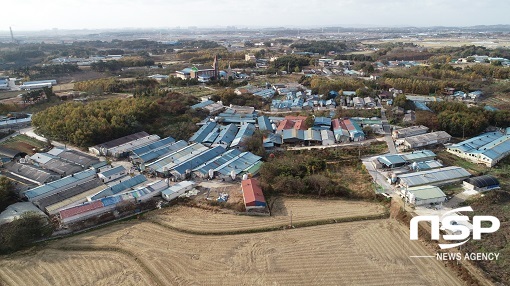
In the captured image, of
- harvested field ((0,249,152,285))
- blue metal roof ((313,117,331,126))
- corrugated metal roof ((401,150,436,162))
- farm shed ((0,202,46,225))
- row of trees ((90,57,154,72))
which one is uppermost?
row of trees ((90,57,154,72))

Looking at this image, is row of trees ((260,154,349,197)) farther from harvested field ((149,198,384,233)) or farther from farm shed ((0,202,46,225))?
farm shed ((0,202,46,225))

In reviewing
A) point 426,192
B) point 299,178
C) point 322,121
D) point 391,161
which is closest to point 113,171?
→ point 299,178

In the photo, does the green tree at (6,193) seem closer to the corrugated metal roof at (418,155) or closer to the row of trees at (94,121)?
the row of trees at (94,121)

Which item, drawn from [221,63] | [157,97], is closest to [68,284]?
[157,97]

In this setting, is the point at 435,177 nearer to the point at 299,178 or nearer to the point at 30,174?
the point at 299,178

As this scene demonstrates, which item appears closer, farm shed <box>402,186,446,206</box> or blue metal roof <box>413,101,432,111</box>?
farm shed <box>402,186,446,206</box>

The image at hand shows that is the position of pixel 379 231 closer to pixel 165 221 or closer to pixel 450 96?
pixel 165 221

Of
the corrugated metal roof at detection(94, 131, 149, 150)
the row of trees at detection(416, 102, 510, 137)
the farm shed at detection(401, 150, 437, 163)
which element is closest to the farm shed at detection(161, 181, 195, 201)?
the corrugated metal roof at detection(94, 131, 149, 150)

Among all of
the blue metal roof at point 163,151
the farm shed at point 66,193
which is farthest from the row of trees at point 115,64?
the farm shed at point 66,193
